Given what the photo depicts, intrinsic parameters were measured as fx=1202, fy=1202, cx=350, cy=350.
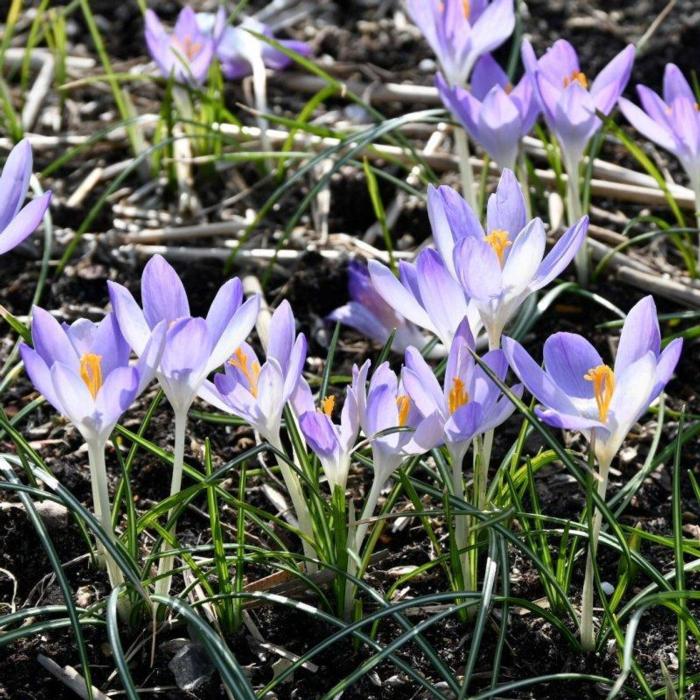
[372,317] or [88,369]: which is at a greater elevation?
[88,369]

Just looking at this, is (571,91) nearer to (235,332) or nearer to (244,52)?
(235,332)

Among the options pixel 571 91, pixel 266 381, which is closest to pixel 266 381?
pixel 266 381

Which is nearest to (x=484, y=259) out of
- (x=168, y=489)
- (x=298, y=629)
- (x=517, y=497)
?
(x=517, y=497)

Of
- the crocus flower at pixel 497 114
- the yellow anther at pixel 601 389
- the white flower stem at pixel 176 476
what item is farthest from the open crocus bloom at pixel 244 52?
the yellow anther at pixel 601 389

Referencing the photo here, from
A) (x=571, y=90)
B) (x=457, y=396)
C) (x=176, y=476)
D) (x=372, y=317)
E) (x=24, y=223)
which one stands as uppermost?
(x=24, y=223)

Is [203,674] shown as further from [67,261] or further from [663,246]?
[663,246]

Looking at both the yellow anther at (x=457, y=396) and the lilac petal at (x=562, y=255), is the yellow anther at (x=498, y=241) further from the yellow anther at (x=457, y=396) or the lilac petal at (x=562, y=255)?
the yellow anther at (x=457, y=396)
